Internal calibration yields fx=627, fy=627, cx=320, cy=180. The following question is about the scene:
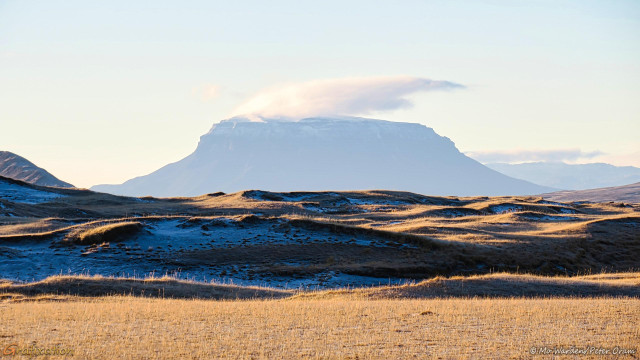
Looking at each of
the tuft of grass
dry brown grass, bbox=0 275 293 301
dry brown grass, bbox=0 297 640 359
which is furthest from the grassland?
dry brown grass, bbox=0 297 640 359

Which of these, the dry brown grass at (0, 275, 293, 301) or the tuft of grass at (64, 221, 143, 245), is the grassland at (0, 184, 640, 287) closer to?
the tuft of grass at (64, 221, 143, 245)

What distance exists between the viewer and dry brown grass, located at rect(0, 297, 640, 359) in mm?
15969

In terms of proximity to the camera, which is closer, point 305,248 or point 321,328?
point 321,328

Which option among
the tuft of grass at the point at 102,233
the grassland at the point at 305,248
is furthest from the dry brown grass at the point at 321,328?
the tuft of grass at the point at 102,233

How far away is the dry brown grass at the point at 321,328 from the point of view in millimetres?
15969

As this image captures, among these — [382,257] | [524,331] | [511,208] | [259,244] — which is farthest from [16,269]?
[511,208]

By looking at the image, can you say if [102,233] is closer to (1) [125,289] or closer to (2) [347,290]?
(1) [125,289]

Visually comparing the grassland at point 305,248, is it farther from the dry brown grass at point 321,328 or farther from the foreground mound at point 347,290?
the dry brown grass at point 321,328

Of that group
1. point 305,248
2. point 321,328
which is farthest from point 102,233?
point 321,328

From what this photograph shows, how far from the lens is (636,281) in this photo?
3212 centimetres

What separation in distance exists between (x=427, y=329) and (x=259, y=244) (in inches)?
1096

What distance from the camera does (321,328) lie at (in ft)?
62.8

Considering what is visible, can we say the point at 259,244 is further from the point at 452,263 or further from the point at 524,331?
the point at 524,331

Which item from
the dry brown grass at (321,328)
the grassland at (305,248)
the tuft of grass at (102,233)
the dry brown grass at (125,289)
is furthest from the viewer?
the tuft of grass at (102,233)
